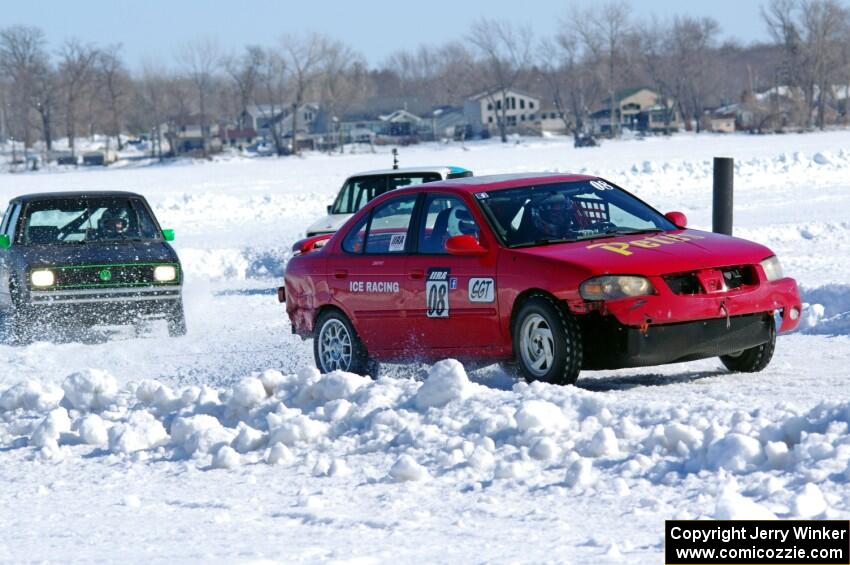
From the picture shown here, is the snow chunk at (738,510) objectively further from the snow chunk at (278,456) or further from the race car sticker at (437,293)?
the race car sticker at (437,293)

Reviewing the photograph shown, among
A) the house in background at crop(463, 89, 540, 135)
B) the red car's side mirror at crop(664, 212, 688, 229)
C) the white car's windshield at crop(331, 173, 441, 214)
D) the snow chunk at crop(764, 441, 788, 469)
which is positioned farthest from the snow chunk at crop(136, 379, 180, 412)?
the house in background at crop(463, 89, 540, 135)

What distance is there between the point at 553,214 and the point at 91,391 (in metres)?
3.18

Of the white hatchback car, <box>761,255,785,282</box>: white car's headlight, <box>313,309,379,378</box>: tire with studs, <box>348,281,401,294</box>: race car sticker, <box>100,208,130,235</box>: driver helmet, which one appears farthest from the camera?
the white hatchback car

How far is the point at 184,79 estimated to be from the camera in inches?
6147

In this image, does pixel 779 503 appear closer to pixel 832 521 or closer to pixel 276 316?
pixel 832 521

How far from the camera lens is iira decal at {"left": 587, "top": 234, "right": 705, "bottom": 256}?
831 cm

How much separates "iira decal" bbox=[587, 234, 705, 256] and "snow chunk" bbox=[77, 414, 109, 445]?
10.2 feet

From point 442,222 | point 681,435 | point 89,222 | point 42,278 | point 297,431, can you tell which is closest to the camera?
point 681,435

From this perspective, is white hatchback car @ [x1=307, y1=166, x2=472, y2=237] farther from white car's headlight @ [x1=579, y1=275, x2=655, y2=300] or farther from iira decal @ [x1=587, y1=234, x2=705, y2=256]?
white car's headlight @ [x1=579, y1=275, x2=655, y2=300]

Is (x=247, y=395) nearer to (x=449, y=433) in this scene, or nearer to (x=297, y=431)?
(x=297, y=431)

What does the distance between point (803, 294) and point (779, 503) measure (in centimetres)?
740

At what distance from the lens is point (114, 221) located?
14297 mm

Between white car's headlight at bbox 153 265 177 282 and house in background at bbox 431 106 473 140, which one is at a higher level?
house in background at bbox 431 106 473 140

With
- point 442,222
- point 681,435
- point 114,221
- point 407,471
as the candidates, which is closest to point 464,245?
point 442,222
